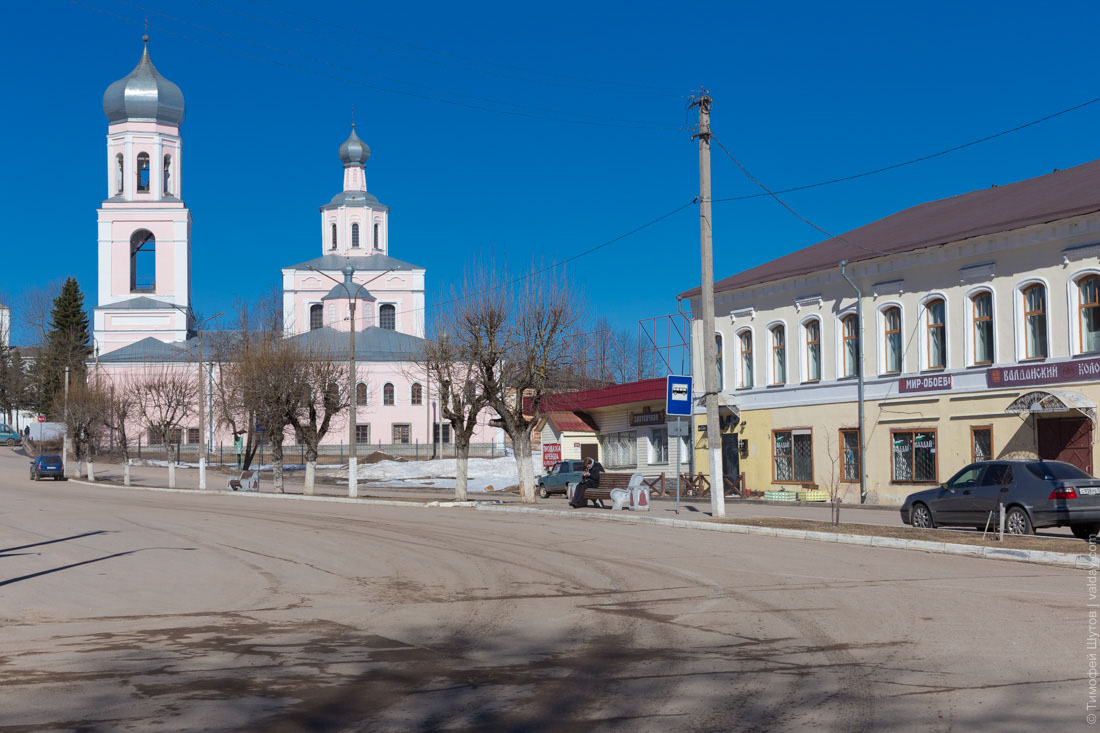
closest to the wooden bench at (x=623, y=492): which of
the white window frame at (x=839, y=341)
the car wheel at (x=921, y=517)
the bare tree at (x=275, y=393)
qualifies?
the white window frame at (x=839, y=341)

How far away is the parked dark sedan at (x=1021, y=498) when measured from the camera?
772 inches

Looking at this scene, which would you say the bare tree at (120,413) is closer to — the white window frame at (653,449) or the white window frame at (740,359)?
the white window frame at (653,449)

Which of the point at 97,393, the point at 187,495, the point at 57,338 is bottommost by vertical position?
the point at 187,495

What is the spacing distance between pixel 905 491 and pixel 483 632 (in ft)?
87.8

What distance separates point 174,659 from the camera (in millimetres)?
9305

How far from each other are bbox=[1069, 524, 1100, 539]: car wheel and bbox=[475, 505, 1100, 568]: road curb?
3018mm

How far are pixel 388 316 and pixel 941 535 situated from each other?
88272 millimetres

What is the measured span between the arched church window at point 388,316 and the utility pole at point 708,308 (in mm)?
79863

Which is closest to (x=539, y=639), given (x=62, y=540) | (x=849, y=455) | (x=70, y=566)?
(x=70, y=566)

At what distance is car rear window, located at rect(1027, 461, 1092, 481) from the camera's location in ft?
65.6

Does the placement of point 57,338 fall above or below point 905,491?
above

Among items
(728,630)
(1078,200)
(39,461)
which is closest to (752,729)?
(728,630)

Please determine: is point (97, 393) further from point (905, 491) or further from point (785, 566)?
point (785, 566)

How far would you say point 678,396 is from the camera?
91.0 feet
